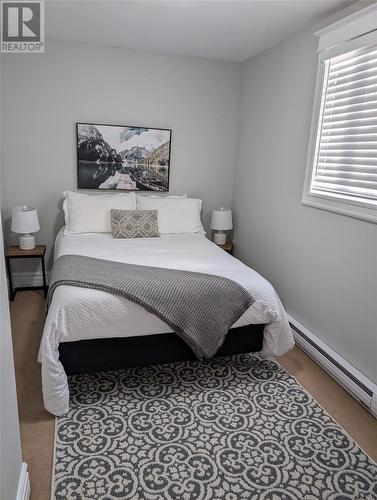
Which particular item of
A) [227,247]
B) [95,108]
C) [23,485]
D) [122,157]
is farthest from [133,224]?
[23,485]

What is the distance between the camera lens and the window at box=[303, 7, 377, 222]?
2.23 m

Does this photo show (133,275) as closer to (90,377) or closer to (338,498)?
(90,377)

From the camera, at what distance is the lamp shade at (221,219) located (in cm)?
389

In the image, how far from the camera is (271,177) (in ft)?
11.1

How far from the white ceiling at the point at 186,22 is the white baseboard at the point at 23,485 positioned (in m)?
2.82

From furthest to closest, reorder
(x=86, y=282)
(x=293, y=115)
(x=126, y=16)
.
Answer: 1. (x=293, y=115)
2. (x=126, y=16)
3. (x=86, y=282)

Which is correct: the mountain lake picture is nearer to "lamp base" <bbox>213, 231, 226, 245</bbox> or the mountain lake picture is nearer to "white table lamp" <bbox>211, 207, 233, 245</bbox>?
"white table lamp" <bbox>211, 207, 233, 245</bbox>

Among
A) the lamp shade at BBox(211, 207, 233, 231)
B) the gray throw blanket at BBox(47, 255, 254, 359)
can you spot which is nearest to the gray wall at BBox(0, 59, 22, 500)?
the gray throw blanket at BBox(47, 255, 254, 359)

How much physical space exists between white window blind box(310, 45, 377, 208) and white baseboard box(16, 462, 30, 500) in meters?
2.29

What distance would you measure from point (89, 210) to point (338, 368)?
2.53m

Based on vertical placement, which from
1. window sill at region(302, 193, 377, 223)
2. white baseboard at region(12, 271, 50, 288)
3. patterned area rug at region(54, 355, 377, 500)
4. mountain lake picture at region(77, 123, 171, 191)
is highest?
mountain lake picture at region(77, 123, 171, 191)

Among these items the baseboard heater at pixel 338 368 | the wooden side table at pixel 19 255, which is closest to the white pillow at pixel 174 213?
the wooden side table at pixel 19 255

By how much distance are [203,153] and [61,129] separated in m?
1.52

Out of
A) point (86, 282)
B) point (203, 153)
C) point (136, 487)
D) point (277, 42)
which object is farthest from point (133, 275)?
point (277, 42)
